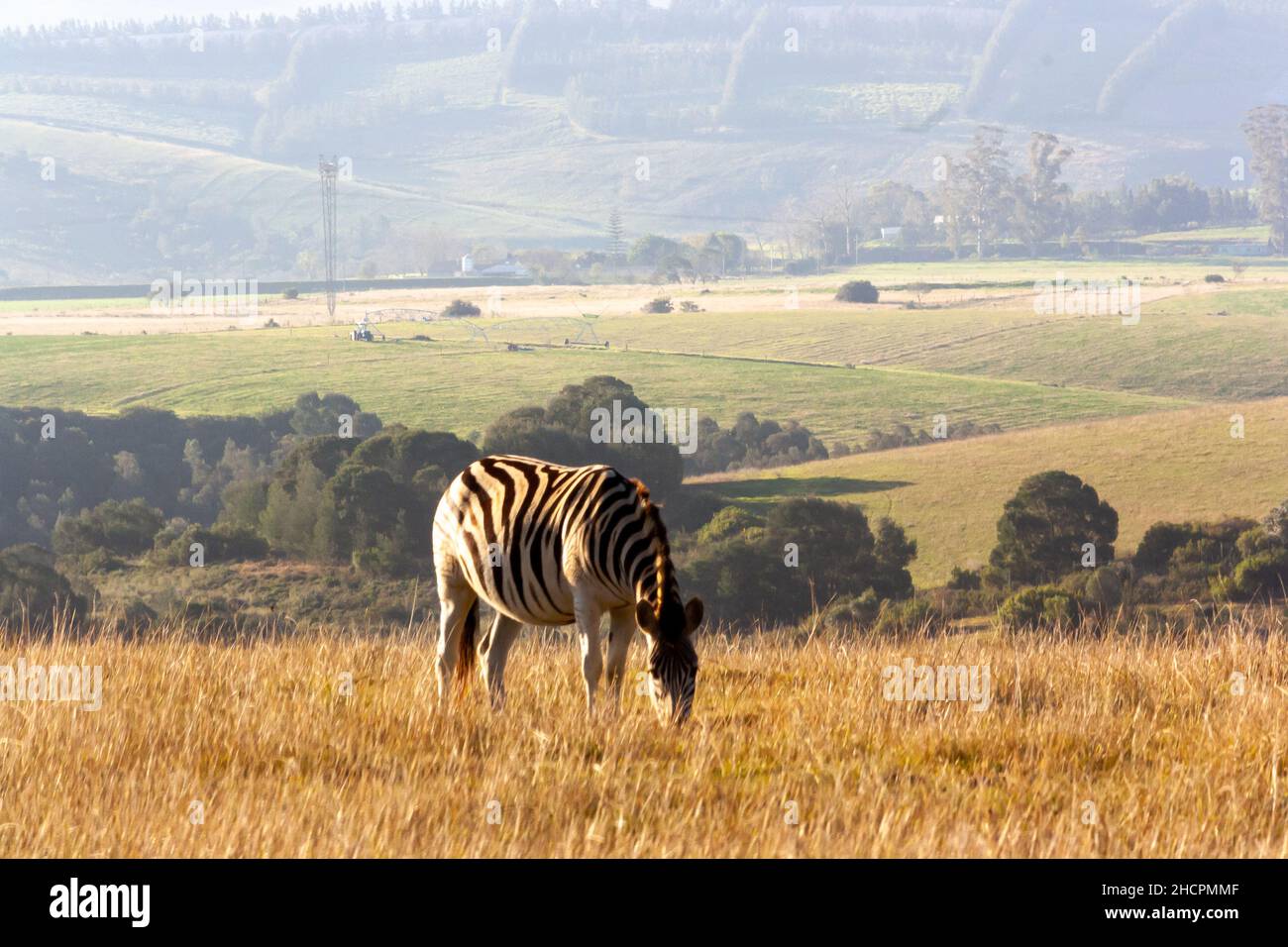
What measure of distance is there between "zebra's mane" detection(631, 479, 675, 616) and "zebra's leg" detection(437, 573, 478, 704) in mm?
2105

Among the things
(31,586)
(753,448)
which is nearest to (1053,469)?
(753,448)

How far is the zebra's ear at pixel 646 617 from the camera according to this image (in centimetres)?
868

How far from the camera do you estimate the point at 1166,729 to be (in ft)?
30.9

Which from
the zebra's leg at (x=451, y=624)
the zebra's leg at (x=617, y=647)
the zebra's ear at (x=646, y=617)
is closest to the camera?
the zebra's ear at (x=646, y=617)

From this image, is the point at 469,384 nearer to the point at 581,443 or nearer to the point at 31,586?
the point at 581,443

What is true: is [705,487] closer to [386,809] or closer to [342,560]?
[342,560]

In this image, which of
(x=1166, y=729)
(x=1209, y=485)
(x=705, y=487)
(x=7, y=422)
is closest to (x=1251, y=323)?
(x=1209, y=485)

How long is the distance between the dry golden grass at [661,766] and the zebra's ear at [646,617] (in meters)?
0.68

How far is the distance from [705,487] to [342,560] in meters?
33.2

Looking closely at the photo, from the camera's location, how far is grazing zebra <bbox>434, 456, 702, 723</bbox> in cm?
888

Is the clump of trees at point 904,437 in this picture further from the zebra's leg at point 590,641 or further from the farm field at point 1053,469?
the zebra's leg at point 590,641

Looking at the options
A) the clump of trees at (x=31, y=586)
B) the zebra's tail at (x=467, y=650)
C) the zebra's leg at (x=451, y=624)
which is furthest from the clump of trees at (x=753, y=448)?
the zebra's leg at (x=451, y=624)

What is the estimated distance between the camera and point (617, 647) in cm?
983
